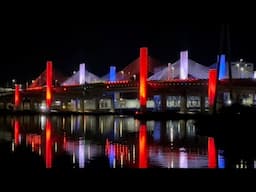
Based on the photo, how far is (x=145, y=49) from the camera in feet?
121

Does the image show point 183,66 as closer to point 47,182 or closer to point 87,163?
point 87,163

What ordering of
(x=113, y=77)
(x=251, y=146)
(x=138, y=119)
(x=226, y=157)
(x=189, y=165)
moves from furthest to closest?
(x=113, y=77), (x=138, y=119), (x=251, y=146), (x=226, y=157), (x=189, y=165)

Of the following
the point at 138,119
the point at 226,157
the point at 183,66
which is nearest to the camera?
the point at 226,157

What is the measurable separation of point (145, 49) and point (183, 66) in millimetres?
4862

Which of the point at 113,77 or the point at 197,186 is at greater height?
the point at 113,77

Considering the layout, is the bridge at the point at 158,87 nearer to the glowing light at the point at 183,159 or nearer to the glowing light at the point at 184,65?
the glowing light at the point at 184,65

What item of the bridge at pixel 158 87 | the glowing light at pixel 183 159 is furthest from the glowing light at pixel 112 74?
the glowing light at pixel 183 159

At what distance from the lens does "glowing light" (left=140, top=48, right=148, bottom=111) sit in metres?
36.0

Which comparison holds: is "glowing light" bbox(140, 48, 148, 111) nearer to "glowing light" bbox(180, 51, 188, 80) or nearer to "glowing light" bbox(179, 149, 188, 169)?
"glowing light" bbox(180, 51, 188, 80)

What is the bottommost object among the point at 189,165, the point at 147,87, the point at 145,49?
the point at 189,165

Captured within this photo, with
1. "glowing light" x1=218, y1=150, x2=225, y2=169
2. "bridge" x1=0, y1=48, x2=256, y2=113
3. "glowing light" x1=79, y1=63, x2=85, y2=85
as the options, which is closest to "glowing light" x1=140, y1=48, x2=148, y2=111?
"bridge" x1=0, y1=48, x2=256, y2=113

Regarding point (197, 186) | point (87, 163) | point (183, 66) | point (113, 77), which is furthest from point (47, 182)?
point (113, 77)

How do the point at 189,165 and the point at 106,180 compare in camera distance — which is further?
the point at 189,165

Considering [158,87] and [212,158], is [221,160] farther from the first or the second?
[158,87]
